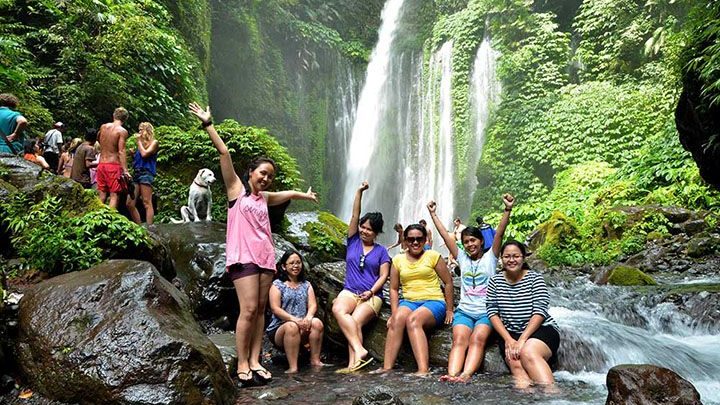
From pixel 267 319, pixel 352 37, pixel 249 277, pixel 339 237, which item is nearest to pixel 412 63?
pixel 352 37

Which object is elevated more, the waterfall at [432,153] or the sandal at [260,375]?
the waterfall at [432,153]

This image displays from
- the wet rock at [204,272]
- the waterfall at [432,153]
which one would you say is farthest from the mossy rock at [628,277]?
the waterfall at [432,153]

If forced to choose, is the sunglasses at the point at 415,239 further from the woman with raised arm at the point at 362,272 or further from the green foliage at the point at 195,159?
the green foliage at the point at 195,159

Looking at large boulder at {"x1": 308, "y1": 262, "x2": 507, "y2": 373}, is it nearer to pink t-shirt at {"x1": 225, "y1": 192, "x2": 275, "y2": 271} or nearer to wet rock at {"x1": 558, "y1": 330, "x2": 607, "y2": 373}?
wet rock at {"x1": 558, "y1": 330, "x2": 607, "y2": 373}

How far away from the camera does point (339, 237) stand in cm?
1023

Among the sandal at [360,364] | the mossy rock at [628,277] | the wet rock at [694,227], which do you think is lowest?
the sandal at [360,364]

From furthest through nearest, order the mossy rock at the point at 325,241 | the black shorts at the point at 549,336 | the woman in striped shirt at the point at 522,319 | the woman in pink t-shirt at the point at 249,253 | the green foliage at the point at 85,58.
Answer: the green foliage at the point at 85,58 → the mossy rock at the point at 325,241 → the black shorts at the point at 549,336 → the woman in striped shirt at the point at 522,319 → the woman in pink t-shirt at the point at 249,253

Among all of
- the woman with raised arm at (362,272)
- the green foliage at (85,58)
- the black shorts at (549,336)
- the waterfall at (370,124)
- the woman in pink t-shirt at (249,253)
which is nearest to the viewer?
the woman in pink t-shirt at (249,253)

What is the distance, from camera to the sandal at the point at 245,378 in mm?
4195

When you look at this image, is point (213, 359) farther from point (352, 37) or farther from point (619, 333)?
point (352, 37)

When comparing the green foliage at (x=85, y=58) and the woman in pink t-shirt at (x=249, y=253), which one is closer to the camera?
the woman in pink t-shirt at (x=249, y=253)

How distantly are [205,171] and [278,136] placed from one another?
50.9ft

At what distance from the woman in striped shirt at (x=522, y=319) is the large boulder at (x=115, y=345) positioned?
94.4 inches

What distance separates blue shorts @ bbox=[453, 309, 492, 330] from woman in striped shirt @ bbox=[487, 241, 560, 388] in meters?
0.16
